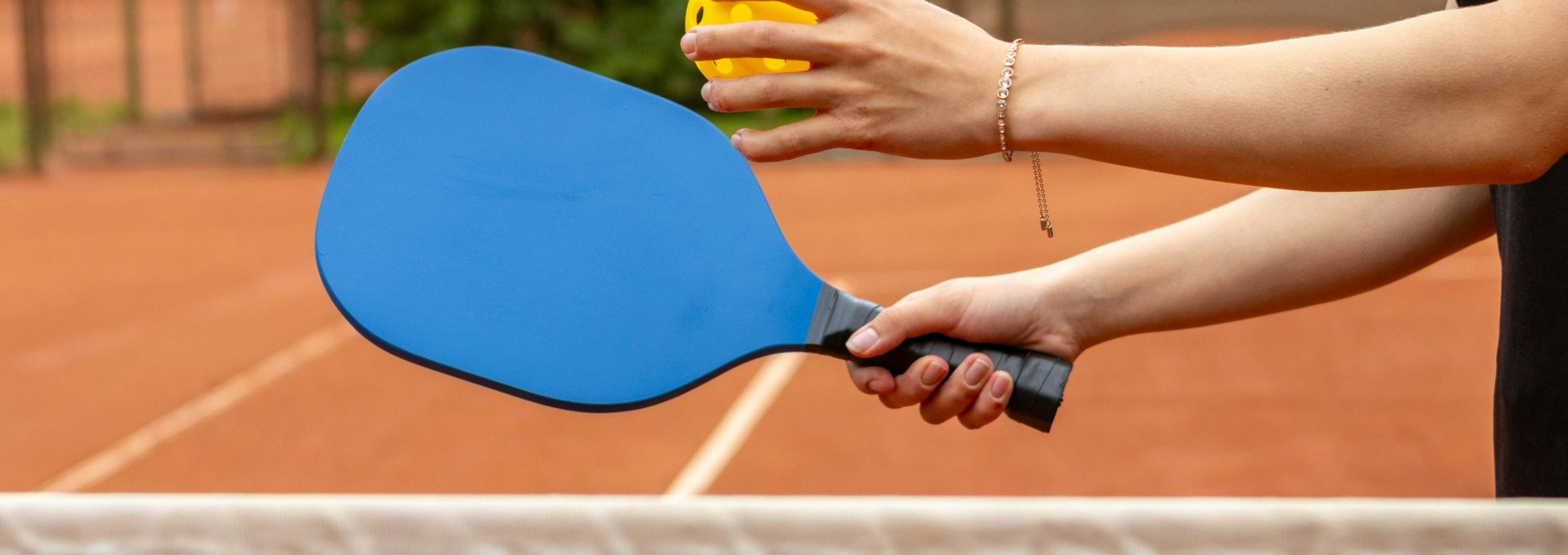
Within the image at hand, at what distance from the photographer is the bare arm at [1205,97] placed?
98 cm

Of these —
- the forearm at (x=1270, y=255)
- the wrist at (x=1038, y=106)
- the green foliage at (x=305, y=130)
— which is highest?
the wrist at (x=1038, y=106)

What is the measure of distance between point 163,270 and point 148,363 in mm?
2221

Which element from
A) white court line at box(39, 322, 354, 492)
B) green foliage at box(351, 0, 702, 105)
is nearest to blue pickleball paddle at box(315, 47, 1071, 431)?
white court line at box(39, 322, 354, 492)

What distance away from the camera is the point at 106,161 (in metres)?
13.9

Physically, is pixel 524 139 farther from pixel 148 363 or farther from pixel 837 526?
pixel 148 363

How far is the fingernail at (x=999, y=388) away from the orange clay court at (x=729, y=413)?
3.29 m

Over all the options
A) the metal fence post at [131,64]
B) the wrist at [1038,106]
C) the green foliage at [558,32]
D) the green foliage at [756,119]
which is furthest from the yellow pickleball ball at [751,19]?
the metal fence post at [131,64]

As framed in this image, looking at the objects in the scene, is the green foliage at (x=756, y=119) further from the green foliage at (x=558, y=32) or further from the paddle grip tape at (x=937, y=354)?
the paddle grip tape at (x=937, y=354)

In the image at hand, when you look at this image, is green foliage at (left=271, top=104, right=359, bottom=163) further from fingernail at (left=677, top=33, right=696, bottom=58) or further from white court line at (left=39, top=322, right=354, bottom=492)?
fingernail at (left=677, top=33, right=696, bottom=58)

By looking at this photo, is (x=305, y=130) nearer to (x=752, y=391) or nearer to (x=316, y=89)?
(x=316, y=89)

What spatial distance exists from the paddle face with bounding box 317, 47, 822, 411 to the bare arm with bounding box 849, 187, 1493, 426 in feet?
0.63

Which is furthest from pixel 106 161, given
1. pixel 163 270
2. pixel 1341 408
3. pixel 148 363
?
pixel 1341 408

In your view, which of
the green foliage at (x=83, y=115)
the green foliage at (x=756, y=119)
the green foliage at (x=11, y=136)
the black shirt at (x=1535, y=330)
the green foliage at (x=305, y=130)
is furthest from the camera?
the green foliage at (x=83, y=115)

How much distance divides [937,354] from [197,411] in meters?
4.69
